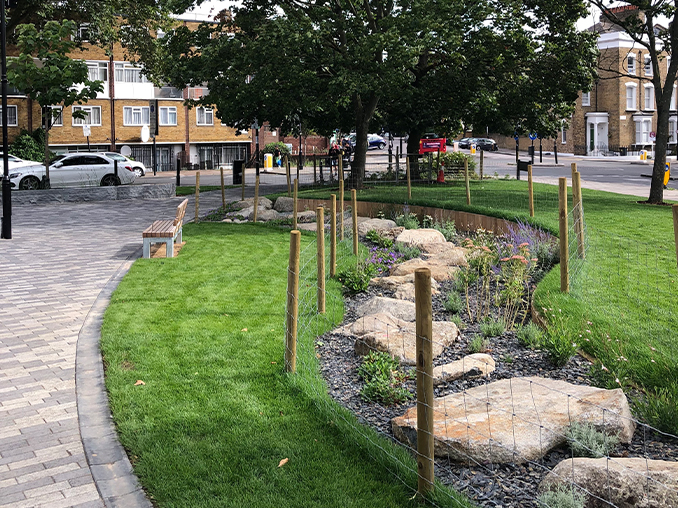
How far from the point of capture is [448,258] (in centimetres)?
1341

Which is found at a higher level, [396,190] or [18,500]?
[396,190]

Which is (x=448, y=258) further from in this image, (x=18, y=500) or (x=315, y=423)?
(x=18, y=500)

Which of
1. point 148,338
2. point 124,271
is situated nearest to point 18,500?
point 148,338

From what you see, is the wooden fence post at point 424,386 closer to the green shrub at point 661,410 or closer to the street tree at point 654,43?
the green shrub at point 661,410

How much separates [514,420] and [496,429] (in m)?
0.22

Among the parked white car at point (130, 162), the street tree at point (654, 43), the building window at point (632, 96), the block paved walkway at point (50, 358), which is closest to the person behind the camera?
the block paved walkway at point (50, 358)

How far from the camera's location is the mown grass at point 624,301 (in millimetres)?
7059

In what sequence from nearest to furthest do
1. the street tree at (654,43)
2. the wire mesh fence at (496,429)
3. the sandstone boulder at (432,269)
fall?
the wire mesh fence at (496,429)
the sandstone boulder at (432,269)
the street tree at (654,43)

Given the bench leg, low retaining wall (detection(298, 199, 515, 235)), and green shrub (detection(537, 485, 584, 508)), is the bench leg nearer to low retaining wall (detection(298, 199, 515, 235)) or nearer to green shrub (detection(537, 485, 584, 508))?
low retaining wall (detection(298, 199, 515, 235))

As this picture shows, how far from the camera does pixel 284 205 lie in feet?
79.8

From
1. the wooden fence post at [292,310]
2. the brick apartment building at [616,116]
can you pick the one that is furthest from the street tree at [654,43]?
the brick apartment building at [616,116]

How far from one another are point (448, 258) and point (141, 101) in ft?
153

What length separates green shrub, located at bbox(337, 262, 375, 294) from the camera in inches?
451

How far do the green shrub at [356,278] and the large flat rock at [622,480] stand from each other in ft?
21.4
